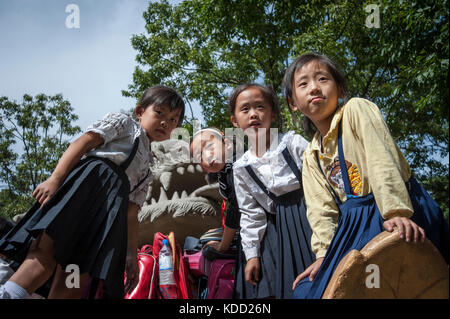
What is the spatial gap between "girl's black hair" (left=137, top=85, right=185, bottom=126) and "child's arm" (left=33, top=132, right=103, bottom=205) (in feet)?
1.64

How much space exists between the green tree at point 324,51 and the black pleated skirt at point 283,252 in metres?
3.27

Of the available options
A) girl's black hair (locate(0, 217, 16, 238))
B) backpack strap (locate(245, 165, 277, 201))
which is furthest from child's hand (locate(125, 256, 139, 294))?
girl's black hair (locate(0, 217, 16, 238))

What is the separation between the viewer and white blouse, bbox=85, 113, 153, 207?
2047mm

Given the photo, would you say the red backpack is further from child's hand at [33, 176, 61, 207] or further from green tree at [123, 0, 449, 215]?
green tree at [123, 0, 449, 215]

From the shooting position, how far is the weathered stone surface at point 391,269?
1095 mm

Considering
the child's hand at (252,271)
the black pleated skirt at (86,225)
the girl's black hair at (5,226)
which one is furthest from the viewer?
the girl's black hair at (5,226)

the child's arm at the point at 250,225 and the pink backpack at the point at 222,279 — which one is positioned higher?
the child's arm at the point at 250,225

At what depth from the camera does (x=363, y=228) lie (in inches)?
52.6

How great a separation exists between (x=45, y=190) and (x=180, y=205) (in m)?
1.78

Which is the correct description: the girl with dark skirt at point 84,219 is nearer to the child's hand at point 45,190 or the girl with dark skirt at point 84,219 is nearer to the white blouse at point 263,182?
the child's hand at point 45,190

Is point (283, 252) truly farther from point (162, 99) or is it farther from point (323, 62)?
point (162, 99)

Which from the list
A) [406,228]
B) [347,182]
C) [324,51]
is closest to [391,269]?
[406,228]

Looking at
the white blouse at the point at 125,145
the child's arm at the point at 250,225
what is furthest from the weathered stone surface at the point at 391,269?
the white blouse at the point at 125,145
